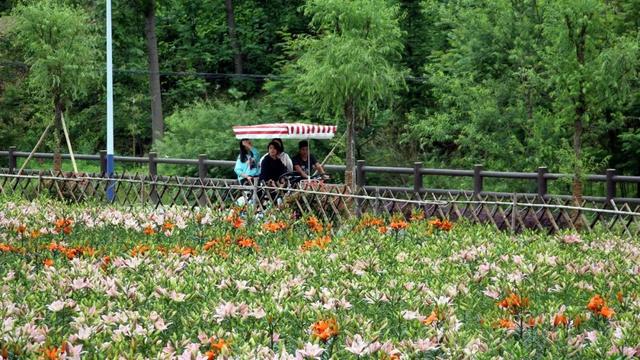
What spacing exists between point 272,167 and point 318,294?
10.1 meters

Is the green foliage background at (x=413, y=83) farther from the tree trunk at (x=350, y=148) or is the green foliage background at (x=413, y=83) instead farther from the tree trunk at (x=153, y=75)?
the tree trunk at (x=153, y=75)

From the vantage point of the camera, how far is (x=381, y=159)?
30703 millimetres

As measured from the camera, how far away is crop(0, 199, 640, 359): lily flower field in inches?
232

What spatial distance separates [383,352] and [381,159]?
82.7 ft

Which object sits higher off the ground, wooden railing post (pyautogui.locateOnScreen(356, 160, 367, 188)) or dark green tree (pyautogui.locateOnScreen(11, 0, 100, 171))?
dark green tree (pyautogui.locateOnScreen(11, 0, 100, 171))

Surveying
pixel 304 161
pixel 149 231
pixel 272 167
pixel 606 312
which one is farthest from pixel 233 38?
pixel 606 312

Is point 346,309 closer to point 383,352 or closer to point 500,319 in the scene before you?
point 500,319

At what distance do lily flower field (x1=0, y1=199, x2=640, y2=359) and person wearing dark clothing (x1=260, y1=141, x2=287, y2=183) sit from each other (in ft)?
18.3

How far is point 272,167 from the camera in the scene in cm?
1750

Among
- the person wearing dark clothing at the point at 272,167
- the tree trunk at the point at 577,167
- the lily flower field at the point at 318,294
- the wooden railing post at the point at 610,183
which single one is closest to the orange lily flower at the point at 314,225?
the lily flower field at the point at 318,294

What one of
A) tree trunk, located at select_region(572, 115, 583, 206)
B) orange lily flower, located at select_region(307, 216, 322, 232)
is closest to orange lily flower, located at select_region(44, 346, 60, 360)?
orange lily flower, located at select_region(307, 216, 322, 232)

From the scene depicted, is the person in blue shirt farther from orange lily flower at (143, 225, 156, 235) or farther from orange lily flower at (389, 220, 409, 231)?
orange lily flower at (389, 220, 409, 231)

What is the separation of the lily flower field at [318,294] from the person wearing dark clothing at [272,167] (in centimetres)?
557

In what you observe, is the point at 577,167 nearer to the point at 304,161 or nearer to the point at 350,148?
the point at 304,161
